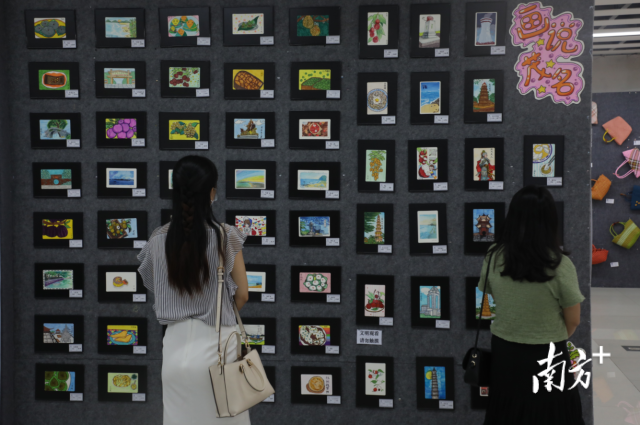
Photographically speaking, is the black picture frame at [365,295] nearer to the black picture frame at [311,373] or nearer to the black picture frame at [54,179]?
the black picture frame at [311,373]

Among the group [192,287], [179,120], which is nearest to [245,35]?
[179,120]

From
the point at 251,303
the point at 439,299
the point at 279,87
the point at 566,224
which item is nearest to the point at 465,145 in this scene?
the point at 566,224

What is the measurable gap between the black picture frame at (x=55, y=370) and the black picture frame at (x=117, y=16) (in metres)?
2.01

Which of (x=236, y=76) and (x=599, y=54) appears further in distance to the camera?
(x=599, y=54)

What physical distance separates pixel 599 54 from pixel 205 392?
843 cm

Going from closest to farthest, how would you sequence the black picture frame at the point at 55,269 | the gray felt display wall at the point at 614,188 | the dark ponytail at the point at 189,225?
1. the dark ponytail at the point at 189,225
2. the black picture frame at the point at 55,269
3. the gray felt display wall at the point at 614,188

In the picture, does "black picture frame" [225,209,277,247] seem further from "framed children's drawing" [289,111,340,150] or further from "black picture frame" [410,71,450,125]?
"black picture frame" [410,71,450,125]

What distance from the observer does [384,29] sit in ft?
8.77

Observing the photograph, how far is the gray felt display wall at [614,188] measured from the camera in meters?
6.56

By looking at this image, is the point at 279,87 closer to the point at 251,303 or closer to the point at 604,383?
the point at 251,303

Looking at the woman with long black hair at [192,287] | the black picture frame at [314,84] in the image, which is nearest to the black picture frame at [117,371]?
the woman with long black hair at [192,287]

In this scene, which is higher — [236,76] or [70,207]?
[236,76]

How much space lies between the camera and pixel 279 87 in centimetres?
274

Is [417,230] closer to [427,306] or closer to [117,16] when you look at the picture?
[427,306]
